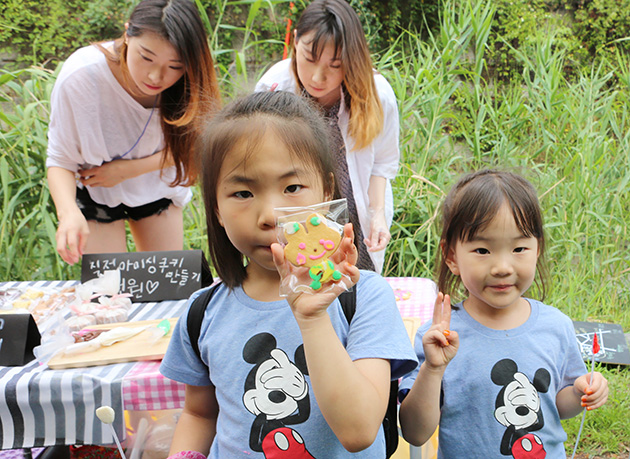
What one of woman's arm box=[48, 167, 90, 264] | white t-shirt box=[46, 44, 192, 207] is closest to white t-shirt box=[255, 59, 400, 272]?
white t-shirt box=[46, 44, 192, 207]

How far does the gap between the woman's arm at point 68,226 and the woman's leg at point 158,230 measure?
46 centimetres

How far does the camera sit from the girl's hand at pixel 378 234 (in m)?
2.22

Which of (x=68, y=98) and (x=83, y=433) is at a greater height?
(x=68, y=98)

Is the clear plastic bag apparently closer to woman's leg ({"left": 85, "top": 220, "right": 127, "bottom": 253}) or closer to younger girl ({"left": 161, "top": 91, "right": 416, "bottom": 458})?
younger girl ({"left": 161, "top": 91, "right": 416, "bottom": 458})

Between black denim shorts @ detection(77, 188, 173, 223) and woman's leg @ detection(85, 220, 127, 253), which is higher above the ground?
black denim shorts @ detection(77, 188, 173, 223)

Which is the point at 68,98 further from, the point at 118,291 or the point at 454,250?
the point at 454,250

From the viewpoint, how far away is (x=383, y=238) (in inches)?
88.1

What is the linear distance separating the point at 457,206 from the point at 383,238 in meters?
0.96

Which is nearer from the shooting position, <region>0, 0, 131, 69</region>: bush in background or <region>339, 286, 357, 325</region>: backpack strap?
<region>339, 286, 357, 325</region>: backpack strap

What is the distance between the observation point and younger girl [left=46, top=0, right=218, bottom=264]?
6.43 feet

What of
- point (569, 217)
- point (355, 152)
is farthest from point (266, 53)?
point (355, 152)

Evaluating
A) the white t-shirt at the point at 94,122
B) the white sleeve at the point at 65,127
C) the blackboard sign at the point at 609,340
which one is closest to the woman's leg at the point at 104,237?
the white t-shirt at the point at 94,122

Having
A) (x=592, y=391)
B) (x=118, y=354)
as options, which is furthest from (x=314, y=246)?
(x=118, y=354)

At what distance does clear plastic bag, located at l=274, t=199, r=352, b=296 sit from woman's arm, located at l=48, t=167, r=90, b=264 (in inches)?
53.1
